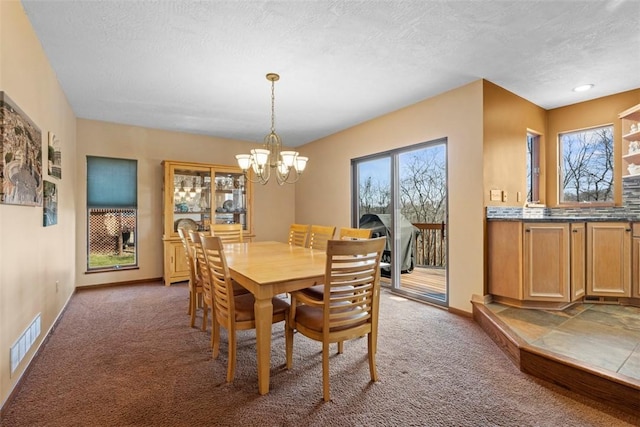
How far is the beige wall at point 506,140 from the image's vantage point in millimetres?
3123

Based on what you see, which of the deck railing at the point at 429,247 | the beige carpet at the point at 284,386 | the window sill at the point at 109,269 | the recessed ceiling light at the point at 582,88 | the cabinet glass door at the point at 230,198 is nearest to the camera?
the beige carpet at the point at 284,386

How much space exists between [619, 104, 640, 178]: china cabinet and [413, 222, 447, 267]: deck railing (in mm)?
2160

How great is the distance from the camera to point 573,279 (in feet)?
9.81

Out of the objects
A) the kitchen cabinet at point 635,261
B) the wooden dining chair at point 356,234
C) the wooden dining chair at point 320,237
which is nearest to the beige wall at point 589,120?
the kitchen cabinet at point 635,261

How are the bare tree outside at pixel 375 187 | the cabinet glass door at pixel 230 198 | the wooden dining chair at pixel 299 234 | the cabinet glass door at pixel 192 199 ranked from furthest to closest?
1. the cabinet glass door at pixel 230 198
2. the cabinet glass door at pixel 192 199
3. the bare tree outside at pixel 375 187
4. the wooden dining chair at pixel 299 234

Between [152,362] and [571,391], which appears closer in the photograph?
[571,391]

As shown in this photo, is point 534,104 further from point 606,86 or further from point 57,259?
point 57,259

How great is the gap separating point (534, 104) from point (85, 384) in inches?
208

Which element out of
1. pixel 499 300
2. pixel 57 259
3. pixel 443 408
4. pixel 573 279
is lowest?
pixel 443 408

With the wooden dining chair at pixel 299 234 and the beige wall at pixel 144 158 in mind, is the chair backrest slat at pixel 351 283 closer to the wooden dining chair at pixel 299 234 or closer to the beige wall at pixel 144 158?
the wooden dining chair at pixel 299 234

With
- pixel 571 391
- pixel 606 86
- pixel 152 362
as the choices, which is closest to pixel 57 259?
pixel 152 362

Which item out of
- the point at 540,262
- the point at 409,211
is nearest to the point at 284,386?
the point at 540,262

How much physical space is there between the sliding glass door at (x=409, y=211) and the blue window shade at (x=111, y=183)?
140 inches

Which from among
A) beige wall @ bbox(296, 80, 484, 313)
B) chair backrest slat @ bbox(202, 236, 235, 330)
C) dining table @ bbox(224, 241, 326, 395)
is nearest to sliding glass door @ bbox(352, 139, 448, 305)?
beige wall @ bbox(296, 80, 484, 313)
